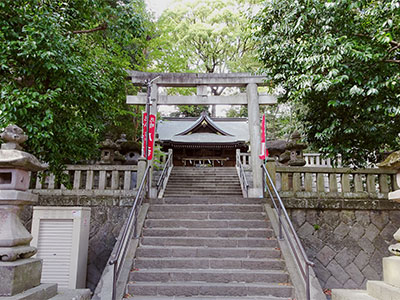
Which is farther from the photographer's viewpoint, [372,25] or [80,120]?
[80,120]

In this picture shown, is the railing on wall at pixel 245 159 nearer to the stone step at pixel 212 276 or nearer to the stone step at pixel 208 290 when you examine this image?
the stone step at pixel 212 276

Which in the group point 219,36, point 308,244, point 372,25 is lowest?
point 308,244

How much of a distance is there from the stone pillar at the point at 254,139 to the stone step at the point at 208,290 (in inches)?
144

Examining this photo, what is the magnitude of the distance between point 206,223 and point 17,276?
3.62 m

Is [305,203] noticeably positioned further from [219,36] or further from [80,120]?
[219,36]

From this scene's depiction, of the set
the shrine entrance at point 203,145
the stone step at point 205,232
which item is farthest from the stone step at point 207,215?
the shrine entrance at point 203,145

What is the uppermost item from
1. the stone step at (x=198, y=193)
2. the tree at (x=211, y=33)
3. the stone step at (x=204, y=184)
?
the tree at (x=211, y=33)

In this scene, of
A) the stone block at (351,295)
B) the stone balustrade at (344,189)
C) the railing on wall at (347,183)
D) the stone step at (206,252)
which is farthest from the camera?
the railing on wall at (347,183)

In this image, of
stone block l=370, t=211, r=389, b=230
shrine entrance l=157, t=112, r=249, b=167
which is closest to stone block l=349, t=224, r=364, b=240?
stone block l=370, t=211, r=389, b=230

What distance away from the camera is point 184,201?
667 centimetres

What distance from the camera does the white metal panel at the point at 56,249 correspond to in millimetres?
4566

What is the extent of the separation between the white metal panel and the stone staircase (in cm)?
116

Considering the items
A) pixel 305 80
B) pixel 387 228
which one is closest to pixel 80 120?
pixel 305 80

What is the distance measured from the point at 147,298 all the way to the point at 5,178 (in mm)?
2479
